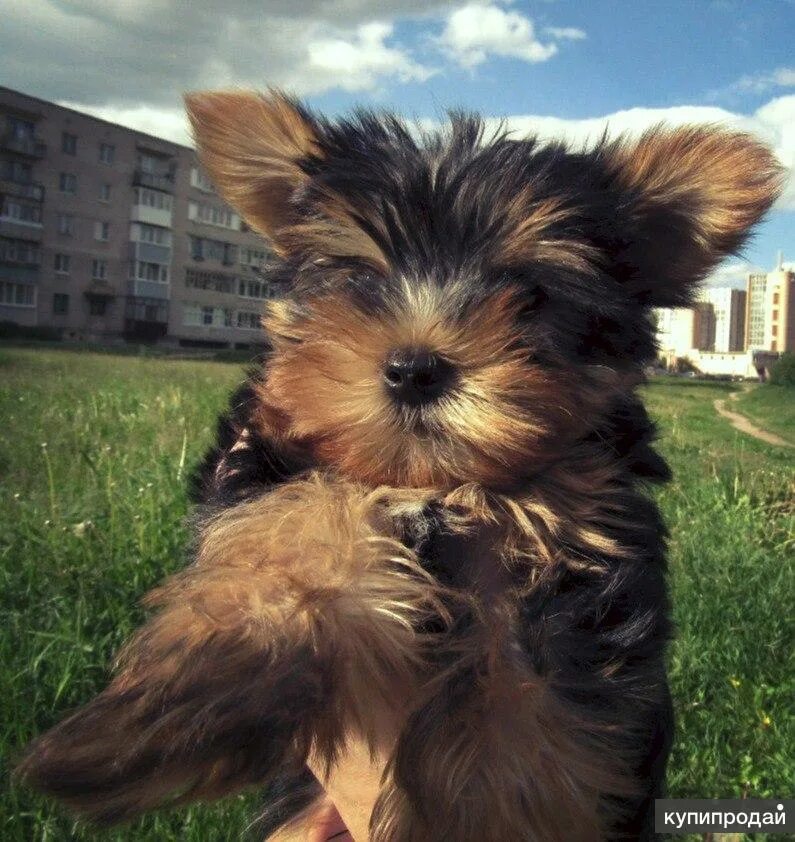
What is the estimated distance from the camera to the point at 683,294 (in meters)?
1.64

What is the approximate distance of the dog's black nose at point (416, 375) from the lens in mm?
1243

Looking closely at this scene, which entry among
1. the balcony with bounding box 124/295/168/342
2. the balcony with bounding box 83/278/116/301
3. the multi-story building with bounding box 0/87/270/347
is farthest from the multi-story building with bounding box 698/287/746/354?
the balcony with bounding box 83/278/116/301

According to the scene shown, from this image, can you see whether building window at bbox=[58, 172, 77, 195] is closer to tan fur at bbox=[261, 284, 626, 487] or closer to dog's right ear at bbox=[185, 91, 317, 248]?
dog's right ear at bbox=[185, 91, 317, 248]

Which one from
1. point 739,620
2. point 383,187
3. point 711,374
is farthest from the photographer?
point 739,620

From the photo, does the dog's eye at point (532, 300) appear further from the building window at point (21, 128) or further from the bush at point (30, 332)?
the building window at point (21, 128)

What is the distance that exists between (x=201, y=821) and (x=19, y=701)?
532mm

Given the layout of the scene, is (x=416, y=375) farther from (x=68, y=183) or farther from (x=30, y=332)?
(x=68, y=183)

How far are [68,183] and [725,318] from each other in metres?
2.17

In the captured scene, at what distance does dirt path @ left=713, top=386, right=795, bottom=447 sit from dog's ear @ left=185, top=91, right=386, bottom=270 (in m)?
1.86

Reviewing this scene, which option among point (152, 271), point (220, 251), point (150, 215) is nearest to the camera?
point (220, 251)

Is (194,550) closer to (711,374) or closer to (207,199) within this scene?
(207,199)

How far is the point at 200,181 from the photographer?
171 cm

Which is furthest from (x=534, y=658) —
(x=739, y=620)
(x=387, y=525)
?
(x=739, y=620)

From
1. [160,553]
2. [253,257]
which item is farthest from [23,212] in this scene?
[253,257]
